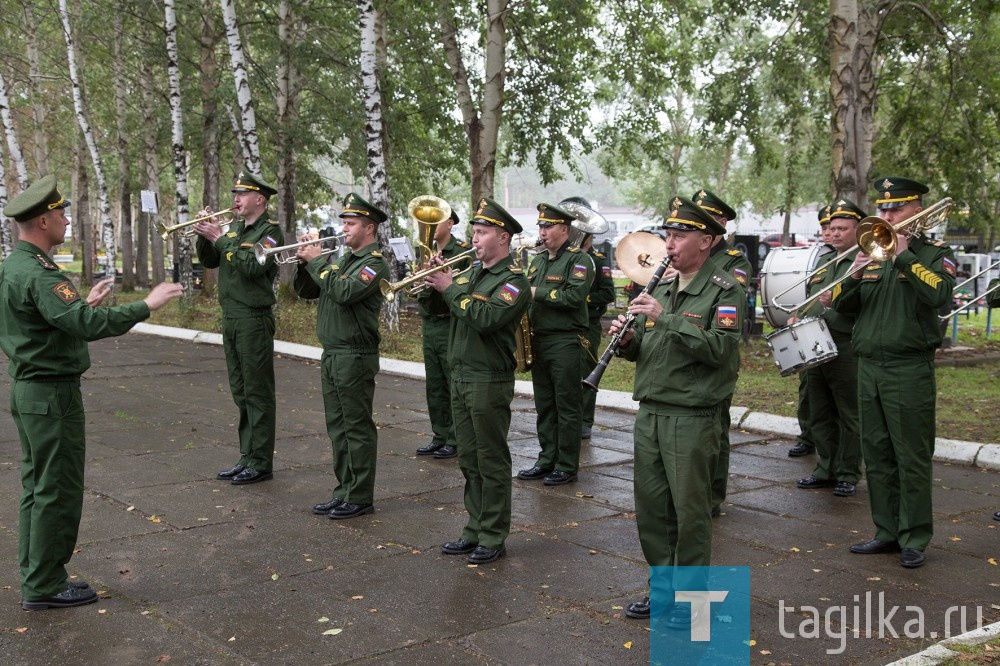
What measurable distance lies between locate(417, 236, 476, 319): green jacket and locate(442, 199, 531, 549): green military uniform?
135 cm

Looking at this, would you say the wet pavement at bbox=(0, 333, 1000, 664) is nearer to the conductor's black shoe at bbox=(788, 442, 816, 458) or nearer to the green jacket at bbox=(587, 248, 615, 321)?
the conductor's black shoe at bbox=(788, 442, 816, 458)

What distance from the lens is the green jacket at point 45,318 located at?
16.4ft

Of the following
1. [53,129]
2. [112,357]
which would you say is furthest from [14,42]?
[112,357]

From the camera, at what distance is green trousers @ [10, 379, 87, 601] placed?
17.0ft

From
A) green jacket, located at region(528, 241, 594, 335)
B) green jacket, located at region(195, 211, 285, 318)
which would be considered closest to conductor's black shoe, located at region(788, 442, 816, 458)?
green jacket, located at region(528, 241, 594, 335)

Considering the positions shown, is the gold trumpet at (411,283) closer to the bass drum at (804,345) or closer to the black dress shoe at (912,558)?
the bass drum at (804,345)

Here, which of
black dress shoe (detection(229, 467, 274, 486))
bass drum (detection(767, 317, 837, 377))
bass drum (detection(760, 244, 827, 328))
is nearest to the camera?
bass drum (detection(767, 317, 837, 377))

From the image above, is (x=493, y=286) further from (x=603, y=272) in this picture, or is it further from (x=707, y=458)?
(x=603, y=272)

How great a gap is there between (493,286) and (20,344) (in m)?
2.55

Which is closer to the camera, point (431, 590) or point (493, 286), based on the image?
point (431, 590)

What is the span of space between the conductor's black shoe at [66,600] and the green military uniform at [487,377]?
2.12 metres

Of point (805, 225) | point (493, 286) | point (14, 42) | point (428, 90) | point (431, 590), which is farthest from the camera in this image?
point (805, 225)

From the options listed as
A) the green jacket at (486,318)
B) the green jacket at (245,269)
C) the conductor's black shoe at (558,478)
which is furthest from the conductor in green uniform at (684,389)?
the green jacket at (245,269)

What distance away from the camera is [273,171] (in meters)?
31.0
